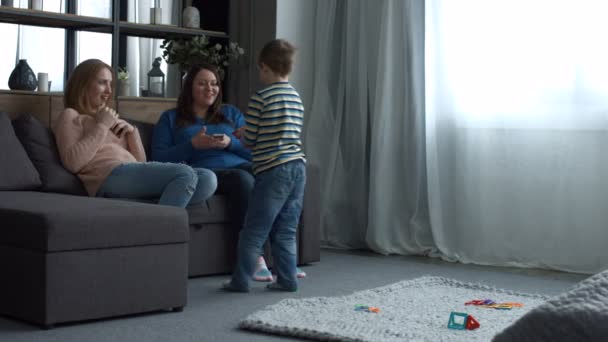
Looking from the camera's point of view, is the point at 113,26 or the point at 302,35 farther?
the point at 302,35

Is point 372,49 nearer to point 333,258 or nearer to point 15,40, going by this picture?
point 333,258

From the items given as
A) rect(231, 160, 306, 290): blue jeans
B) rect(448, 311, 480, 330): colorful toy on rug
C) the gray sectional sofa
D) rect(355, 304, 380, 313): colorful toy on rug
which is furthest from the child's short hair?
rect(448, 311, 480, 330): colorful toy on rug

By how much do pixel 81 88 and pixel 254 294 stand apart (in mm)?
1279

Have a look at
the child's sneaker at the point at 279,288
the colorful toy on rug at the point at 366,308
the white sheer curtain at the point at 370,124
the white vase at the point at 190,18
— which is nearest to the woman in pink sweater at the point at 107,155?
the child's sneaker at the point at 279,288

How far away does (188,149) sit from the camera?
13.9 feet

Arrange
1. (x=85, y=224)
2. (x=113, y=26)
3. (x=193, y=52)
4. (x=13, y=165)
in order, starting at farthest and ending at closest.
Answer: (x=193, y=52)
(x=113, y=26)
(x=13, y=165)
(x=85, y=224)

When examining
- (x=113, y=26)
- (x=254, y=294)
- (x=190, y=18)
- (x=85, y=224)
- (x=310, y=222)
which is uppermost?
(x=190, y=18)

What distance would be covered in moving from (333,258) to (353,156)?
74 cm

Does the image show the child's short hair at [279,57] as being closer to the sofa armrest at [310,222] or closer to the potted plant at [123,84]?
the sofa armrest at [310,222]

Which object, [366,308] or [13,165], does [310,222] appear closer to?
[366,308]

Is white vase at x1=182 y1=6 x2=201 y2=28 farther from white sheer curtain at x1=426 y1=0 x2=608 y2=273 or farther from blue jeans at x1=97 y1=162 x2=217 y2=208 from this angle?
blue jeans at x1=97 y1=162 x2=217 y2=208

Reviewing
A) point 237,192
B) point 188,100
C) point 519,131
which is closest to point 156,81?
point 188,100

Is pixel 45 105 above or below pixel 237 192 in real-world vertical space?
above

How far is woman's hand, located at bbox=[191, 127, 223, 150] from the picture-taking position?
13.4 ft
